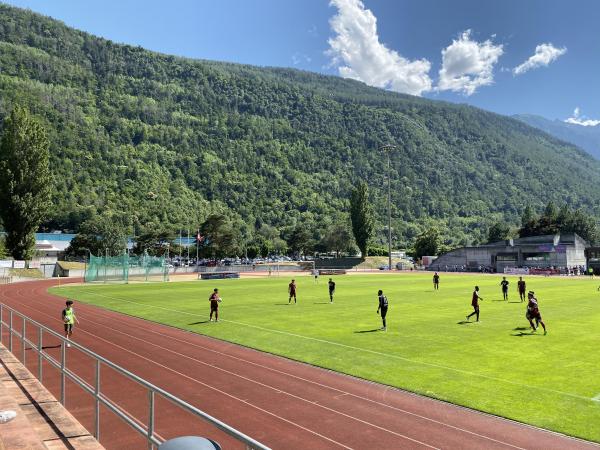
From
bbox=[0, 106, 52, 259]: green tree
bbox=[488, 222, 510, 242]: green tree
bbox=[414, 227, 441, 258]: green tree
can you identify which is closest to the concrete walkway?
bbox=[0, 106, 52, 259]: green tree

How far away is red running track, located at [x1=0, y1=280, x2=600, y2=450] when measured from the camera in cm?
944

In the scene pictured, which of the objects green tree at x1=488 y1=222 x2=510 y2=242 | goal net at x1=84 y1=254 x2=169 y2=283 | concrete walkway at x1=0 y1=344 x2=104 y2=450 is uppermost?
green tree at x1=488 y1=222 x2=510 y2=242

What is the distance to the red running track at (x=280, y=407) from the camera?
9.44 m

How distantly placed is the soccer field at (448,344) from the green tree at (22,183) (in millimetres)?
39493

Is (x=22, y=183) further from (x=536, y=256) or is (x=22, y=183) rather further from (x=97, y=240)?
(x=536, y=256)

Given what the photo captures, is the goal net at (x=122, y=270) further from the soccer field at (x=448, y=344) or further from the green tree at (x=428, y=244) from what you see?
the green tree at (x=428, y=244)

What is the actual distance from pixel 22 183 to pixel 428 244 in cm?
10481

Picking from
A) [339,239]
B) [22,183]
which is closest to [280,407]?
[22,183]

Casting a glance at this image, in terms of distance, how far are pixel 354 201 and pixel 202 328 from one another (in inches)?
4434

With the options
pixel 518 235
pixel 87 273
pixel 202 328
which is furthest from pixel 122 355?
pixel 518 235

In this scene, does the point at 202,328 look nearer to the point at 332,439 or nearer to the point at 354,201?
the point at 332,439

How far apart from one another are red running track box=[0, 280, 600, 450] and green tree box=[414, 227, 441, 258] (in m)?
124

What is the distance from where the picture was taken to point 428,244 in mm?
136250

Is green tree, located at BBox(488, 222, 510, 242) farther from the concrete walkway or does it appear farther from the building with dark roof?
the concrete walkway
